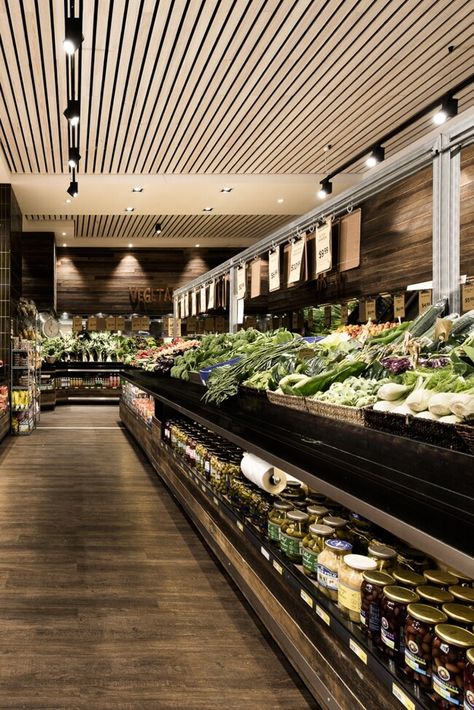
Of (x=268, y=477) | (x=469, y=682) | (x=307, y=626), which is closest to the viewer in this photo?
(x=469, y=682)

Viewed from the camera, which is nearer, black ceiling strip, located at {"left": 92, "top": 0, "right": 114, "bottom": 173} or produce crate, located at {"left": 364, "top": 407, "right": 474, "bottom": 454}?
produce crate, located at {"left": 364, "top": 407, "right": 474, "bottom": 454}

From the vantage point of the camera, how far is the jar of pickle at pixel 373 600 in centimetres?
169

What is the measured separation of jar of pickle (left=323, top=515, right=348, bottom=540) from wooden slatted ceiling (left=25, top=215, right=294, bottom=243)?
9.92 metres

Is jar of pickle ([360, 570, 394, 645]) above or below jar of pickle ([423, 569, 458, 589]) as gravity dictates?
below

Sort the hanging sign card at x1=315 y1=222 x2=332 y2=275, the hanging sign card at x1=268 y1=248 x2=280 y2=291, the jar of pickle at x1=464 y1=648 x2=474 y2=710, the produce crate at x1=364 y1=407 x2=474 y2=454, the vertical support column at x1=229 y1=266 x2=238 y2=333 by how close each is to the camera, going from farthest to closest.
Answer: the vertical support column at x1=229 y1=266 x2=238 y2=333, the hanging sign card at x1=268 y1=248 x2=280 y2=291, the hanging sign card at x1=315 y1=222 x2=332 y2=275, the produce crate at x1=364 y1=407 x2=474 y2=454, the jar of pickle at x1=464 y1=648 x2=474 y2=710

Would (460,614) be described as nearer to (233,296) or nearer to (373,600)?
(373,600)

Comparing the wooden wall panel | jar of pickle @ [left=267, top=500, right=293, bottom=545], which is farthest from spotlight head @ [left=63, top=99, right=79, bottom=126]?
→ the wooden wall panel

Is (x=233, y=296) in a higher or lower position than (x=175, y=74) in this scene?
lower

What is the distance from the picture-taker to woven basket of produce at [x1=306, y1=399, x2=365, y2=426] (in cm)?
191

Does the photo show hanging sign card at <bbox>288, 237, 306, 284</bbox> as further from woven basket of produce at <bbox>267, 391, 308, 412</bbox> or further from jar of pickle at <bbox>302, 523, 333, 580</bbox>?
jar of pickle at <bbox>302, 523, 333, 580</bbox>

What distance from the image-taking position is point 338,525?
2174 mm

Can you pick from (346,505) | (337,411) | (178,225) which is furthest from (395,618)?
(178,225)

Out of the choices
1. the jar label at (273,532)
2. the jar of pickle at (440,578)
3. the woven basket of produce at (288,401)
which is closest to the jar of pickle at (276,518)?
the jar label at (273,532)

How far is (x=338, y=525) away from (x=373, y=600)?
0.48 m
